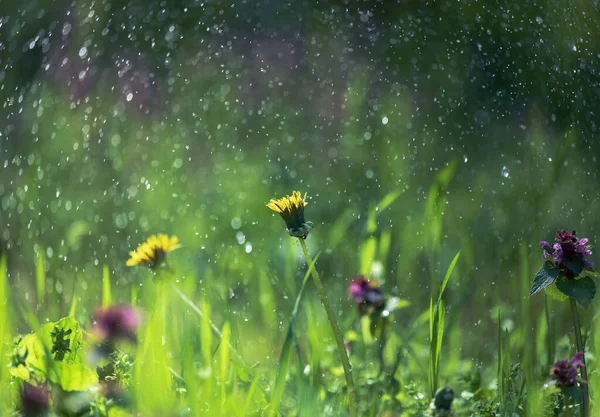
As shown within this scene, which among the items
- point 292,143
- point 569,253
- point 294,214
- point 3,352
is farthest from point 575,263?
point 292,143

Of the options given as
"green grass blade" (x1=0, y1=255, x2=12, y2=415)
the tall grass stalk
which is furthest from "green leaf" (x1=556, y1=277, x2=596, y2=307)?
"green grass blade" (x1=0, y1=255, x2=12, y2=415)

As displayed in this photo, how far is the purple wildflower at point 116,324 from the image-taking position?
0.96m

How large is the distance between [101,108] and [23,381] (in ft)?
2.75

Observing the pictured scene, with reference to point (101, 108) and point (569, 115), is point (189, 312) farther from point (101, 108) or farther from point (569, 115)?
point (569, 115)

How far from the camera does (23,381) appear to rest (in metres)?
0.87

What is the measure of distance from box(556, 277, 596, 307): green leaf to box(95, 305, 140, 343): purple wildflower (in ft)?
1.72

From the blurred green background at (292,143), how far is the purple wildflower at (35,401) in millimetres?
425

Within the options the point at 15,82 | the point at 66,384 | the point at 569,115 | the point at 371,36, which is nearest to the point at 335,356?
the point at 66,384

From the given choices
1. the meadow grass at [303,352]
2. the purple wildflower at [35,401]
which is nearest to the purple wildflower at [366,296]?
the meadow grass at [303,352]

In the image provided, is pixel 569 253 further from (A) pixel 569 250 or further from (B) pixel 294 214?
(B) pixel 294 214

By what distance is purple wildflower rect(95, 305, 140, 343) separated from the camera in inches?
37.9

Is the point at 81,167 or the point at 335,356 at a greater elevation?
the point at 81,167

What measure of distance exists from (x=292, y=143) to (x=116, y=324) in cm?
95

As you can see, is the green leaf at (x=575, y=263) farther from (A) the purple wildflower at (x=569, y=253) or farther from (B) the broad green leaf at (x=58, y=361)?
(B) the broad green leaf at (x=58, y=361)
